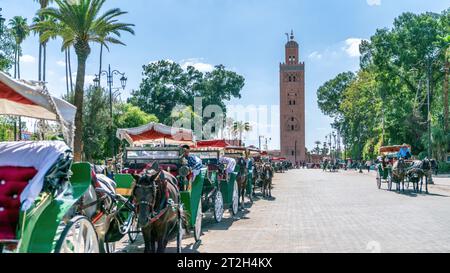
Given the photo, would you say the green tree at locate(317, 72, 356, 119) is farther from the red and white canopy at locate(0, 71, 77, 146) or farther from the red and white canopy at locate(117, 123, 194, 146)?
the red and white canopy at locate(0, 71, 77, 146)

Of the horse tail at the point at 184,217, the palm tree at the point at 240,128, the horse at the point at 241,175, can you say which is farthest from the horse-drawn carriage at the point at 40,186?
the palm tree at the point at 240,128

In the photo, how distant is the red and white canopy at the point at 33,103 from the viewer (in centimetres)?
504

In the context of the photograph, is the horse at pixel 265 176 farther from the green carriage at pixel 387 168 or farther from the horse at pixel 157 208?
the horse at pixel 157 208

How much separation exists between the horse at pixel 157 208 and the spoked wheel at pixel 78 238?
3.87 ft

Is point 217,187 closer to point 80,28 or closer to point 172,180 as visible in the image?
point 172,180

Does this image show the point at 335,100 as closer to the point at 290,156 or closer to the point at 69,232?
the point at 290,156

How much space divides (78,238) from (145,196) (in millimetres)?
1651

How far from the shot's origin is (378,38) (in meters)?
51.8

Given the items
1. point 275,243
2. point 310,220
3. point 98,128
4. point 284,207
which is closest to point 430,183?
point 284,207

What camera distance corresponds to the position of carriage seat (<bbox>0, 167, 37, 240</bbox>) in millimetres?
4559

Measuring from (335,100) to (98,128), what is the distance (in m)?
57.8

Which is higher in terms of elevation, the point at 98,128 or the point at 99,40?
the point at 99,40

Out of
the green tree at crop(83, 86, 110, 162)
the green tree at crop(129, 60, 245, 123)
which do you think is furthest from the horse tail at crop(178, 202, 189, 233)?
the green tree at crop(129, 60, 245, 123)

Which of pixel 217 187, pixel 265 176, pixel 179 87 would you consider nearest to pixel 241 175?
pixel 217 187
